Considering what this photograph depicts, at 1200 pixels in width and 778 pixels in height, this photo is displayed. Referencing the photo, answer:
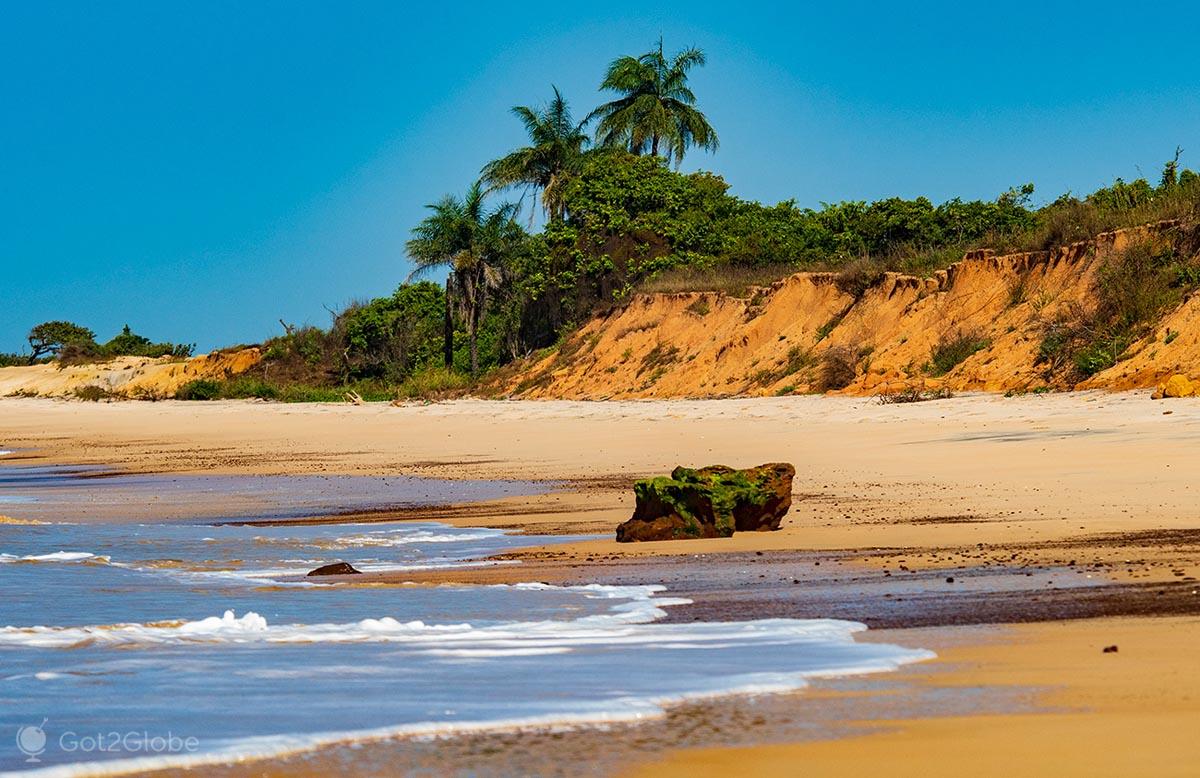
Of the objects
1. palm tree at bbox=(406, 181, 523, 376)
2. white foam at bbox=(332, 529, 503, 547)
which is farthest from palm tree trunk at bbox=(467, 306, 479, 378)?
white foam at bbox=(332, 529, 503, 547)

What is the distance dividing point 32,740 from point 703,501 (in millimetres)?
5439

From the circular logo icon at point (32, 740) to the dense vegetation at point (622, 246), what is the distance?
18338 mm

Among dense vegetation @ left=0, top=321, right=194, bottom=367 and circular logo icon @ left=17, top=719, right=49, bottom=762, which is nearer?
circular logo icon @ left=17, top=719, right=49, bottom=762

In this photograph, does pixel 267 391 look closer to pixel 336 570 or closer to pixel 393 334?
pixel 393 334

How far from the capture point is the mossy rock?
Result: 8539mm

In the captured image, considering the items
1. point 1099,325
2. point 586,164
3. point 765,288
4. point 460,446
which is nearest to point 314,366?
point 586,164

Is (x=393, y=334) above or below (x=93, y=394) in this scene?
above

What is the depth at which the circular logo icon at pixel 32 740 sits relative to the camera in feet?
11.1

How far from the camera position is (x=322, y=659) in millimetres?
4766

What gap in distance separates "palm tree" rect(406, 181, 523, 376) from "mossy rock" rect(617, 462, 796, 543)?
32807 mm

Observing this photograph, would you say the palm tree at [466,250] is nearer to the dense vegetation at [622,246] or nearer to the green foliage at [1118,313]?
the dense vegetation at [622,246]

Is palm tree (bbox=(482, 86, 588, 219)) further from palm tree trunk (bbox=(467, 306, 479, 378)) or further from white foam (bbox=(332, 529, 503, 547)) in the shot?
white foam (bbox=(332, 529, 503, 547))

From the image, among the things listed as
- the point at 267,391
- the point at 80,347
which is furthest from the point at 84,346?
the point at 267,391

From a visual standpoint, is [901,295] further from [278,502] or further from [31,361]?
[31,361]
